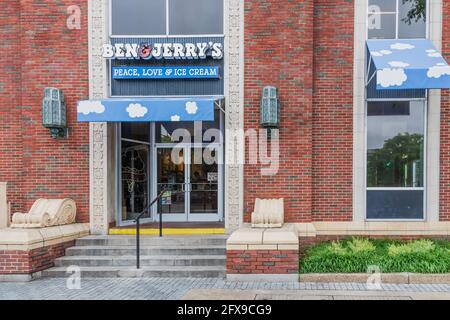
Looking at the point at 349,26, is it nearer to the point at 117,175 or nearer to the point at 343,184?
the point at 343,184

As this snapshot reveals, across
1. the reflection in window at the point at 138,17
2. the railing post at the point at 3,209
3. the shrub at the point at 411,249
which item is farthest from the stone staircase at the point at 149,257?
the reflection in window at the point at 138,17

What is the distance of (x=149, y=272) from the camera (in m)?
7.58

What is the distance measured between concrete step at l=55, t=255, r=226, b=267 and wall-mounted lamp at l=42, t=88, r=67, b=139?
2.95 metres

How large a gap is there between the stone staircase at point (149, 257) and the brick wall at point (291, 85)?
71.4 inches

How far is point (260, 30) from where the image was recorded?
29.7ft

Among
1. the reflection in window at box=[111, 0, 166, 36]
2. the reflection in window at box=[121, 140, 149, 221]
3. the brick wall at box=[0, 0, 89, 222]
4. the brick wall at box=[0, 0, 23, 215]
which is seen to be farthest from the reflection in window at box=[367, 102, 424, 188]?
the brick wall at box=[0, 0, 23, 215]

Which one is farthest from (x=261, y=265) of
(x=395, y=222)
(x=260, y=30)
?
(x=260, y=30)

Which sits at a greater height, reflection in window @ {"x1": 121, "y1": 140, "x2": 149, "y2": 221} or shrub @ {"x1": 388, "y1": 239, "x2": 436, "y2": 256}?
reflection in window @ {"x1": 121, "y1": 140, "x2": 149, "y2": 221}

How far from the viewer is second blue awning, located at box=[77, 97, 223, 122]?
804cm

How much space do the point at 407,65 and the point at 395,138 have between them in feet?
6.26

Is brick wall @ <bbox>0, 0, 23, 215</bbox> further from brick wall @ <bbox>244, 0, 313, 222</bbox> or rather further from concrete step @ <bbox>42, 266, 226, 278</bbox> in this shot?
brick wall @ <bbox>244, 0, 313, 222</bbox>

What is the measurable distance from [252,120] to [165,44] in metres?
2.67

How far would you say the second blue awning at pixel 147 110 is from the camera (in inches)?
316

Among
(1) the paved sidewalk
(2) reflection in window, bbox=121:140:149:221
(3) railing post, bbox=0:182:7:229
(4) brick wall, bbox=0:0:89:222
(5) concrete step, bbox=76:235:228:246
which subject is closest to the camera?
(1) the paved sidewalk
